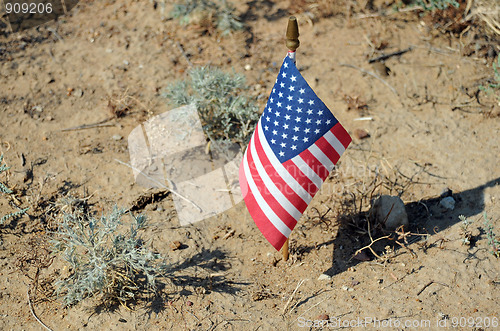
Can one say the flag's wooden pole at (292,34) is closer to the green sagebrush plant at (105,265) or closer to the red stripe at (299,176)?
the red stripe at (299,176)

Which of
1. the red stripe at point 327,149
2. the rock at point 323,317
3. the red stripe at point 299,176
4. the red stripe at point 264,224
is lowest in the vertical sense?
the rock at point 323,317

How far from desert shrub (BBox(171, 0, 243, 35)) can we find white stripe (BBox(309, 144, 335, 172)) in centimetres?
310

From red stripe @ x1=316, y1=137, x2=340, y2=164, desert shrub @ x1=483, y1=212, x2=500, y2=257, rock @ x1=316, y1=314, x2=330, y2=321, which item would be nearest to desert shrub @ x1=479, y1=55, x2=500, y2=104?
desert shrub @ x1=483, y1=212, x2=500, y2=257

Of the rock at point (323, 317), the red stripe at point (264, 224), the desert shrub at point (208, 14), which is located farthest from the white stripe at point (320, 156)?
the desert shrub at point (208, 14)

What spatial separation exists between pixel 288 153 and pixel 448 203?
189 centimetres

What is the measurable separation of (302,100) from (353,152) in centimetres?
184

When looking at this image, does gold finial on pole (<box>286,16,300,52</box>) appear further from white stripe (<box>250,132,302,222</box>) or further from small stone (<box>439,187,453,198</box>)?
small stone (<box>439,187,453,198</box>)

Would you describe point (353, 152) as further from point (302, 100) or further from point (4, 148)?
point (4, 148)

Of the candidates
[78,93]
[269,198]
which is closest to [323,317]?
[269,198]

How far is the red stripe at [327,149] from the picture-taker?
3283 millimetres

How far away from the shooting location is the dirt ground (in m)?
3.62

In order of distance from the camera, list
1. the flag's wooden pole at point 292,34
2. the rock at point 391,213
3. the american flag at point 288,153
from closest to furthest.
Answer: the flag's wooden pole at point 292,34 < the american flag at point 288,153 < the rock at point 391,213

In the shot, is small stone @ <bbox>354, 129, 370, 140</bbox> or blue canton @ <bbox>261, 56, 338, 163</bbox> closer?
blue canton @ <bbox>261, 56, 338, 163</bbox>

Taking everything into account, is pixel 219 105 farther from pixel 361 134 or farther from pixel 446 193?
pixel 446 193
